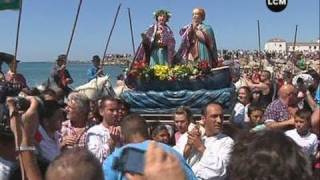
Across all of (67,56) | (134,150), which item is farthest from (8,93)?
(67,56)

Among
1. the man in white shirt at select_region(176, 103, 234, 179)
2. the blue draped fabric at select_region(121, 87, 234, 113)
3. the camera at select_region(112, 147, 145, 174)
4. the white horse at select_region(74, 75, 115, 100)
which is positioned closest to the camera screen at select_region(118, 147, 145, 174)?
the camera at select_region(112, 147, 145, 174)

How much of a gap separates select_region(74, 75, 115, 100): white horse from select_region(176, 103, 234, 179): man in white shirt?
501cm

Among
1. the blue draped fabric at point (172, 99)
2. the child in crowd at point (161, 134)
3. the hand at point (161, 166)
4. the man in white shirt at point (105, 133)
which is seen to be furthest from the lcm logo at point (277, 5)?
the hand at point (161, 166)

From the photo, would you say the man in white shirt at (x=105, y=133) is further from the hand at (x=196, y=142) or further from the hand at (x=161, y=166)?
the hand at (x=161, y=166)

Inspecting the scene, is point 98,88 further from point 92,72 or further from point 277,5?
point 277,5

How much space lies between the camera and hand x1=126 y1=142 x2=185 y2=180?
2.07m

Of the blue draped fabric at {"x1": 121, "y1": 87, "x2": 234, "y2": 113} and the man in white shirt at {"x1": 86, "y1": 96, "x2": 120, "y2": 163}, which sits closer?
the man in white shirt at {"x1": 86, "y1": 96, "x2": 120, "y2": 163}

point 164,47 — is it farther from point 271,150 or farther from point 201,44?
point 271,150

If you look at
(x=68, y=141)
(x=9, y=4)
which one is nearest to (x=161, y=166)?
(x=68, y=141)

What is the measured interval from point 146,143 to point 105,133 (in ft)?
6.19

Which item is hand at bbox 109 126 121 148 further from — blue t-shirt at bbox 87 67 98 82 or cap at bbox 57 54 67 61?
blue t-shirt at bbox 87 67 98 82

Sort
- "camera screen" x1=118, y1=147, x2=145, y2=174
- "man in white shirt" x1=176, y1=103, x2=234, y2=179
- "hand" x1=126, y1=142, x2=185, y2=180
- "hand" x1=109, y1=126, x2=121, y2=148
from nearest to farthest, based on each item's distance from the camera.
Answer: "hand" x1=126, y1=142, x2=185, y2=180 < "camera screen" x1=118, y1=147, x2=145, y2=174 < "man in white shirt" x1=176, y1=103, x2=234, y2=179 < "hand" x1=109, y1=126, x2=121, y2=148

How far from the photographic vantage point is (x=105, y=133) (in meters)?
4.86

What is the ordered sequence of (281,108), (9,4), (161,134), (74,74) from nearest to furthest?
(161,134) < (281,108) < (9,4) < (74,74)
